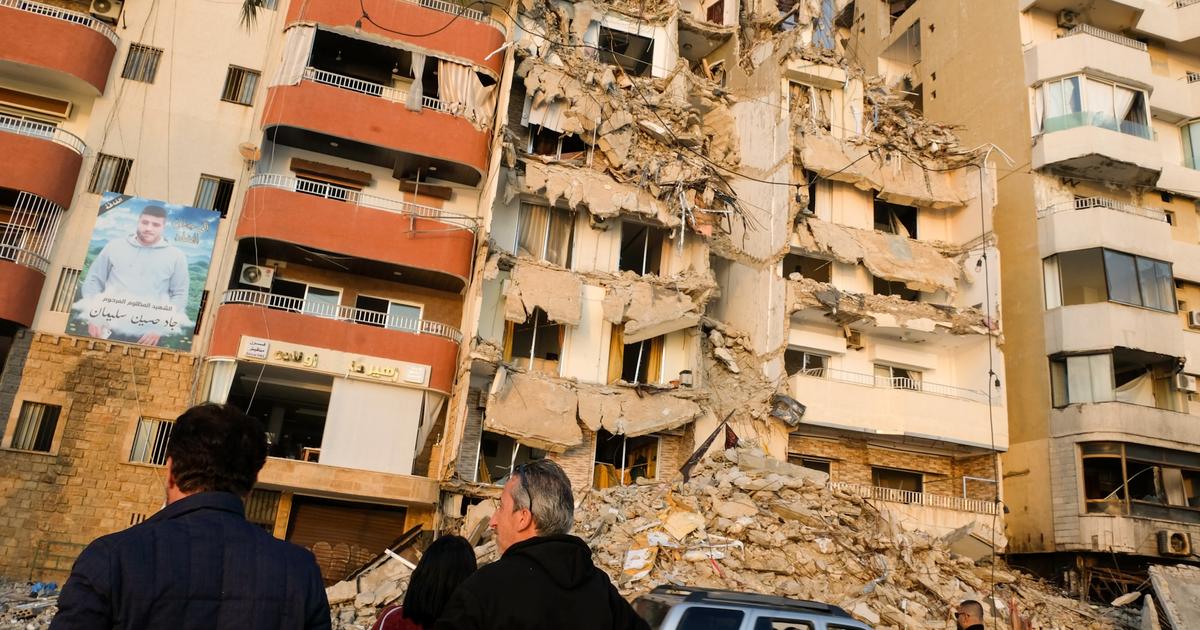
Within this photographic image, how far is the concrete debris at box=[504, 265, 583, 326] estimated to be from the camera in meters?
23.3

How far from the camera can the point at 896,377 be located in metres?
28.5

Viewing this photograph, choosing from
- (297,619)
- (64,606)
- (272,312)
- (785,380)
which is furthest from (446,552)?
(785,380)

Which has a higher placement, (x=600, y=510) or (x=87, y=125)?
(x=87, y=125)

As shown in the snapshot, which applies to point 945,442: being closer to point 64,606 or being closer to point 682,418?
point 682,418

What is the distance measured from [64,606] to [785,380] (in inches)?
963

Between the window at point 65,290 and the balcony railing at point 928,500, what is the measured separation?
21.4 meters

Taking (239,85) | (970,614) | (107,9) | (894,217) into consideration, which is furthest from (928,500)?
(107,9)

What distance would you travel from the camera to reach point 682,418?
24281 mm

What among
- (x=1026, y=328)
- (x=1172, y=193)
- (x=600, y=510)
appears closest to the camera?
(x=600, y=510)

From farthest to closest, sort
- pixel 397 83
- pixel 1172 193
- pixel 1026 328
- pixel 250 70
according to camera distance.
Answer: pixel 1172 193
pixel 1026 328
pixel 397 83
pixel 250 70

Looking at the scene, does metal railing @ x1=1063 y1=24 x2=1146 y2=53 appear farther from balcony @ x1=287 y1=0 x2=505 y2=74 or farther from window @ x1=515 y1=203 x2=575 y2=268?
balcony @ x1=287 y1=0 x2=505 y2=74

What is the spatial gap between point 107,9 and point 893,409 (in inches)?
1011

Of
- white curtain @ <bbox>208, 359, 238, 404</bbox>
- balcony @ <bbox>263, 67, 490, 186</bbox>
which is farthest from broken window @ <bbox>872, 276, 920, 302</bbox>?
white curtain @ <bbox>208, 359, 238, 404</bbox>

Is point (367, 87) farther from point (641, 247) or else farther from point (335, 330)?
point (641, 247)
